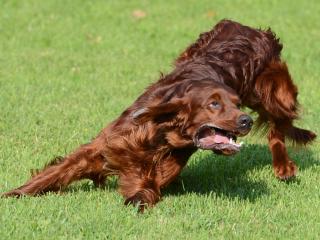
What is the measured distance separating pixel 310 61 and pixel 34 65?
4.20 metres

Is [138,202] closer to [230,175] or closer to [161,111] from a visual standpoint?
[161,111]

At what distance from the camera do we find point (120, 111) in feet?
29.2

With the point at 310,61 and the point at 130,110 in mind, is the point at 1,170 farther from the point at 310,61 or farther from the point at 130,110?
the point at 310,61

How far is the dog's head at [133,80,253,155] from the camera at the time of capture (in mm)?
5324

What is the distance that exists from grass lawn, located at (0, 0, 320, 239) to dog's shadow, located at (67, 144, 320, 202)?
1 cm

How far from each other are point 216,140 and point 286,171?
1.46m

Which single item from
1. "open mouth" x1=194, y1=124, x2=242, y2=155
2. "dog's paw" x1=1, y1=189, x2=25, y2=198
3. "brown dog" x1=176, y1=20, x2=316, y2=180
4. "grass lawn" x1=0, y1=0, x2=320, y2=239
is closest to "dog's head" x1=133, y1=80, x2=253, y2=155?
"open mouth" x1=194, y1=124, x2=242, y2=155

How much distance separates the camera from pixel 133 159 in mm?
5785

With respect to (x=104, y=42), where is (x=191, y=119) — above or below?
above

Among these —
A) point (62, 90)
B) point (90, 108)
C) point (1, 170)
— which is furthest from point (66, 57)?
point (1, 170)

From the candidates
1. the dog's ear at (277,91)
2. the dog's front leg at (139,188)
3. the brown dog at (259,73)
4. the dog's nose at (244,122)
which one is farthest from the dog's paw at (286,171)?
the dog's nose at (244,122)

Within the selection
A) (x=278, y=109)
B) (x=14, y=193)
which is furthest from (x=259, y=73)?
(x=14, y=193)

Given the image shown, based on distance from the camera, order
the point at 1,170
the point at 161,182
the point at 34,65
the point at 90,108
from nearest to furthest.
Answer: the point at 161,182 → the point at 1,170 → the point at 90,108 → the point at 34,65

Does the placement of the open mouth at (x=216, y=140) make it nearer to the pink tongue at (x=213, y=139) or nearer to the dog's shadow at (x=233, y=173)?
the pink tongue at (x=213, y=139)
